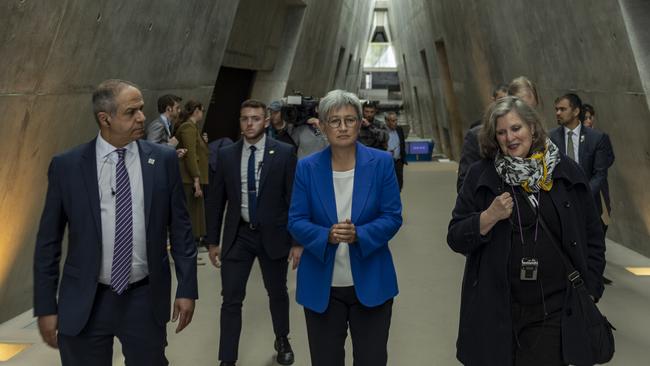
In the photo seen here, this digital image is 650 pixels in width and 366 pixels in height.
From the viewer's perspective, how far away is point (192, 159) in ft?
23.8

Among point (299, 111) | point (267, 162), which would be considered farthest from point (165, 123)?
point (267, 162)

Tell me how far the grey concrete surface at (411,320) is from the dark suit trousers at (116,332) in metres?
1.72

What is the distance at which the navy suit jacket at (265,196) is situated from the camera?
4203 millimetres

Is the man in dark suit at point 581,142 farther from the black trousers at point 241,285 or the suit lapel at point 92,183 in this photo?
the suit lapel at point 92,183

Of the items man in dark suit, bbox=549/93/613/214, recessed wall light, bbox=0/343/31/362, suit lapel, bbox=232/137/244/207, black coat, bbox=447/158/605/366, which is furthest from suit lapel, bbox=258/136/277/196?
man in dark suit, bbox=549/93/613/214

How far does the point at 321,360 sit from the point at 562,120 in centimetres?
340

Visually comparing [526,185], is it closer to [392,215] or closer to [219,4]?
[392,215]

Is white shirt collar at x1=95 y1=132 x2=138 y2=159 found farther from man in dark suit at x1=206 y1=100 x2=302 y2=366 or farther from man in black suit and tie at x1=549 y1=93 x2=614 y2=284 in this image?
man in black suit and tie at x1=549 y1=93 x2=614 y2=284

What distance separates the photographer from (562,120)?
5.45 metres

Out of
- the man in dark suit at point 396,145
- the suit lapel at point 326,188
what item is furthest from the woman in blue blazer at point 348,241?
the man in dark suit at point 396,145

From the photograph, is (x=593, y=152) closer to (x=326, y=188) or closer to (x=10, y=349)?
(x=326, y=188)

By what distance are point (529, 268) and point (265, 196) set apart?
2022 mm

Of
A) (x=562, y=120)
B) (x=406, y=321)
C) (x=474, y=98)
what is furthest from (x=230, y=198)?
(x=474, y=98)

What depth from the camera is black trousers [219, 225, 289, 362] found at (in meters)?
4.11
